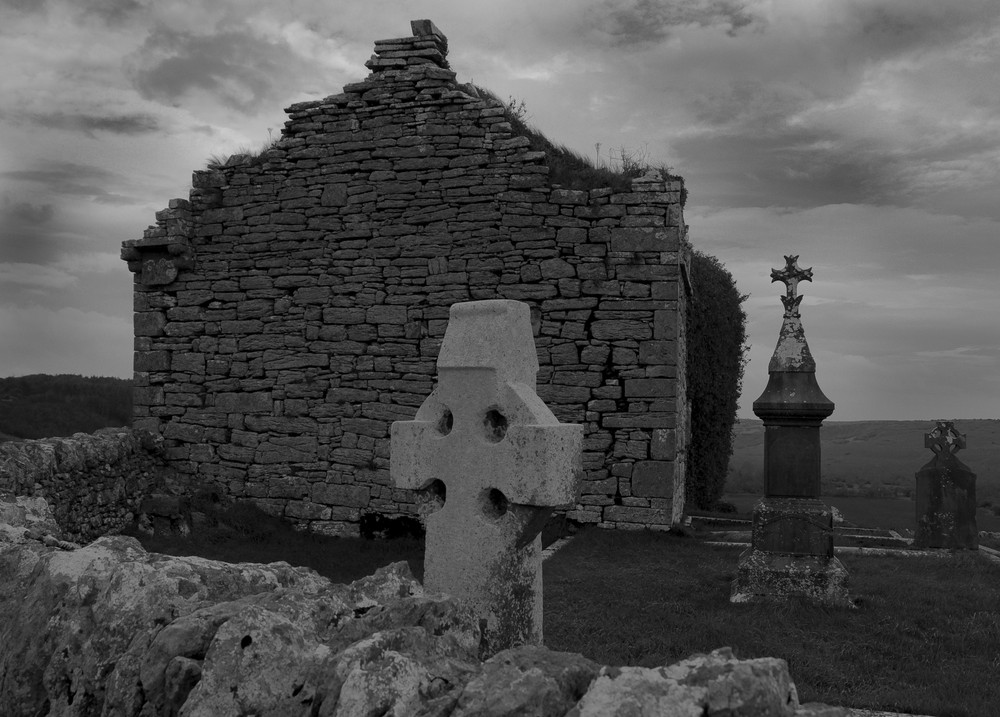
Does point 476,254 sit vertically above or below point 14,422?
above

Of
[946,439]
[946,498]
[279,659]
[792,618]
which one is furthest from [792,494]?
[279,659]

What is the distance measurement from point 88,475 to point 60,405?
26.8 ft

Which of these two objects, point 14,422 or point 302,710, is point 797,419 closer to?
point 302,710

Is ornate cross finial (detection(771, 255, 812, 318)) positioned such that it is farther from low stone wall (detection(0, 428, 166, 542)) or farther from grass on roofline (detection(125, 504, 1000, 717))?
low stone wall (detection(0, 428, 166, 542))

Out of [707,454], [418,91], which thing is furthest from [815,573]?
[707,454]

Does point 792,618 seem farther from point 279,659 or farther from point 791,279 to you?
point 279,659

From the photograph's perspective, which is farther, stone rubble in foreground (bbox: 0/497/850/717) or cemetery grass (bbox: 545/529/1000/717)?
cemetery grass (bbox: 545/529/1000/717)

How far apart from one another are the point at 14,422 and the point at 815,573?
14183mm

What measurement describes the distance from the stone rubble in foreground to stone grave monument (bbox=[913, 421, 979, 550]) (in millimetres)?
9369

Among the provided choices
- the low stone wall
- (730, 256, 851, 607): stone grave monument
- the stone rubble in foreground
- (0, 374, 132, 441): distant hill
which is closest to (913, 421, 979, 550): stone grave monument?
(730, 256, 851, 607): stone grave monument

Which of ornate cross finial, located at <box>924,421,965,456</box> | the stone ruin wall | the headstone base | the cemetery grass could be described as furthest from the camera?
ornate cross finial, located at <box>924,421,965,456</box>

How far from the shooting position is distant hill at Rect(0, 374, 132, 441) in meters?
15.6

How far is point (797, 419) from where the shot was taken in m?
7.86

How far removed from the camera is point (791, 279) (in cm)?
820
